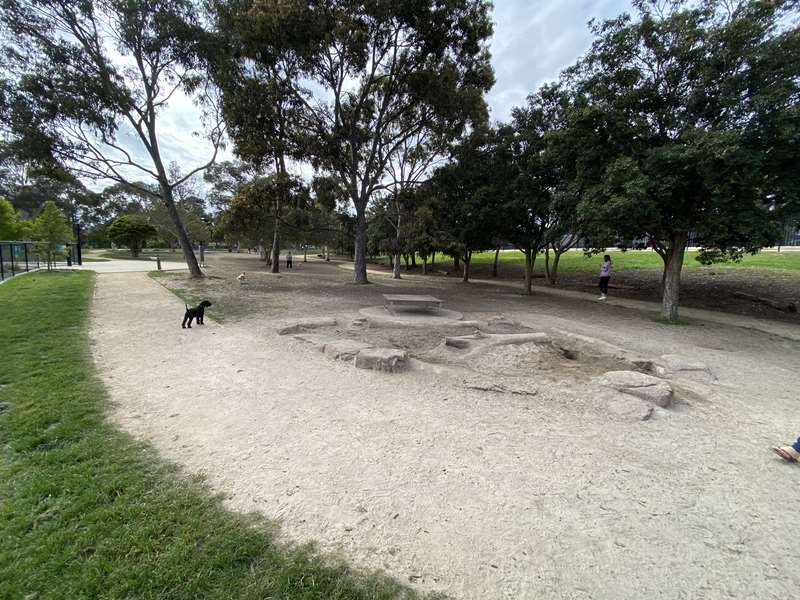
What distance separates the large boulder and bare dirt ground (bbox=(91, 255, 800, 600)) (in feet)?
→ 0.46

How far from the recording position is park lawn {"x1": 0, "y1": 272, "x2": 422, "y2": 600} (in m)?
1.68

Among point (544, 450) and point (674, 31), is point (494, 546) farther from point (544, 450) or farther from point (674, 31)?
point (674, 31)

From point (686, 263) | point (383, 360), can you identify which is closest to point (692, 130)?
point (383, 360)

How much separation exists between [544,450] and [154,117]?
20.3 m

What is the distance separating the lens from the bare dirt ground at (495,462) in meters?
1.90

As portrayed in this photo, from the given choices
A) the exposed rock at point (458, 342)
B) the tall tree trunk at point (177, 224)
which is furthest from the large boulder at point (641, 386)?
the tall tree trunk at point (177, 224)

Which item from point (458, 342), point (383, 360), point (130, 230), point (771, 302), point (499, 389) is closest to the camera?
point (499, 389)

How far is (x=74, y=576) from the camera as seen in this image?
1.71 metres

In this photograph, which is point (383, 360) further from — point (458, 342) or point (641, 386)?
point (641, 386)

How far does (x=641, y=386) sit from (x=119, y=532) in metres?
5.11

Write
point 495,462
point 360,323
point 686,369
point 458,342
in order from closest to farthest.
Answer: point 495,462 → point 686,369 → point 458,342 → point 360,323

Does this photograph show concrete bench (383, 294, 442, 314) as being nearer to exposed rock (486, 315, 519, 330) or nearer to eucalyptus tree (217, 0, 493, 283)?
exposed rock (486, 315, 519, 330)

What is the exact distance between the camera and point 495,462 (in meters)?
2.82

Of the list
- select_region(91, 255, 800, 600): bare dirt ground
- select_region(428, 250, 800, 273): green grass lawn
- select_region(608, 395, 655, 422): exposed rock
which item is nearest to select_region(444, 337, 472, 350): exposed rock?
select_region(91, 255, 800, 600): bare dirt ground
